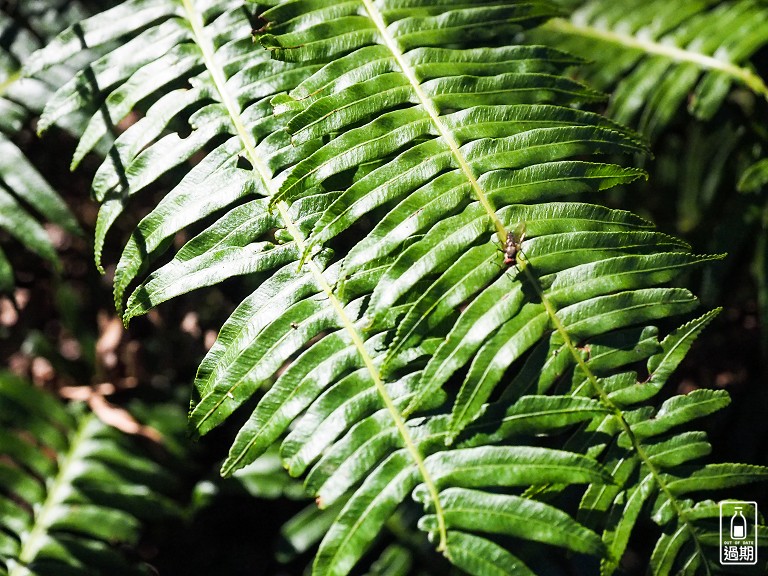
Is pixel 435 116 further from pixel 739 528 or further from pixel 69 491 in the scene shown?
pixel 69 491

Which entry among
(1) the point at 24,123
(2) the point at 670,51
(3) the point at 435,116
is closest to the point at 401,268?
(3) the point at 435,116

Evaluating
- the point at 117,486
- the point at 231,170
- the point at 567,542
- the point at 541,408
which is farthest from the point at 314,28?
the point at 117,486

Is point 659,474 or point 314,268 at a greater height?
point 314,268

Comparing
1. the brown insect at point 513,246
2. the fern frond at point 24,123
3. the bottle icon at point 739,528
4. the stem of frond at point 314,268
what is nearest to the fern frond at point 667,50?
the brown insect at point 513,246

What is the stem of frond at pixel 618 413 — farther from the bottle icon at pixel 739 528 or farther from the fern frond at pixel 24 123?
the fern frond at pixel 24 123

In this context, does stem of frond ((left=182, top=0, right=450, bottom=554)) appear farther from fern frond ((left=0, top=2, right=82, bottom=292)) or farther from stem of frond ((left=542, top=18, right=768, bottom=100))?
stem of frond ((left=542, top=18, right=768, bottom=100))

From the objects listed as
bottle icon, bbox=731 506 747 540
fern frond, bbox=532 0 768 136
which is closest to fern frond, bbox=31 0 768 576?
bottle icon, bbox=731 506 747 540

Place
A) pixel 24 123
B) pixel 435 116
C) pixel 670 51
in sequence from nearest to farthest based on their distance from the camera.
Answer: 1. pixel 435 116
2. pixel 24 123
3. pixel 670 51
